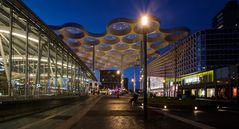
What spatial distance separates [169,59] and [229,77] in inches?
3163

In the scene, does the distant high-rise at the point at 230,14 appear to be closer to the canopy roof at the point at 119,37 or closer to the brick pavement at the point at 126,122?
the canopy roof at the point at 119,37

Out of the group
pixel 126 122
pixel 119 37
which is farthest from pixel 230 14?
pixel 126 122

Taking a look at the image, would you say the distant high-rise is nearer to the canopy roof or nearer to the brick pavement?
the canopy roof

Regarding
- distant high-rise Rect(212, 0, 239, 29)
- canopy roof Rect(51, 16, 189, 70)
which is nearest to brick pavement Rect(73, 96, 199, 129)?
canopy roof Rect(51, 16, 189, 70)

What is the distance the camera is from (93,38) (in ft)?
339

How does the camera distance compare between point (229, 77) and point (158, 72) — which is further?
point (158, 72)

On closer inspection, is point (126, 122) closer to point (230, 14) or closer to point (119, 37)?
point (119, 37)

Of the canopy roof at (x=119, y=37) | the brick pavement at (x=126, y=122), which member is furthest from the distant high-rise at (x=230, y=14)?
the brick pavement at (x=126, y=122)

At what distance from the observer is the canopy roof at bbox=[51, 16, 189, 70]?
89.8 meters

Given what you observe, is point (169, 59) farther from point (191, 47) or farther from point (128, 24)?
point (128, 24)

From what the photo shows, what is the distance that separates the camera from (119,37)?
99500 millimetres

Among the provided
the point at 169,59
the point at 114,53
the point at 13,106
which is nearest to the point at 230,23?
the point at 169,59

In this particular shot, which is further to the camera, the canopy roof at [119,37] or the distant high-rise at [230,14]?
the distant high-rise at [230,14]

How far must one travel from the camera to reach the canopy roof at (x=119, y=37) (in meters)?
89.8
